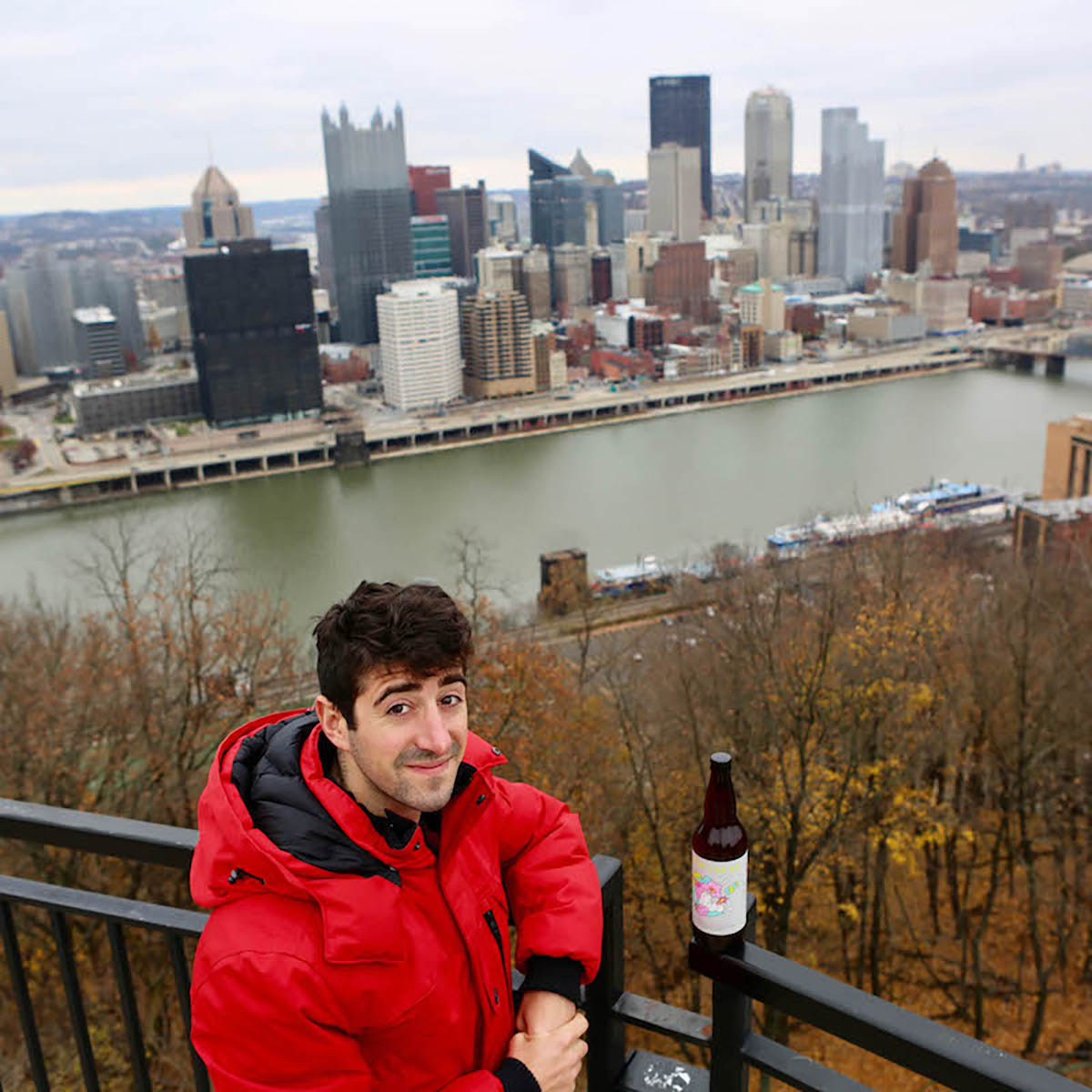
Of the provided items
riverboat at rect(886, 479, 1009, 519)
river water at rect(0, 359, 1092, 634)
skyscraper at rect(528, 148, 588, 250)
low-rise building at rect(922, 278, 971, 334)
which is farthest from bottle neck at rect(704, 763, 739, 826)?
skyscraper at rect(528, 148, 588, 250)

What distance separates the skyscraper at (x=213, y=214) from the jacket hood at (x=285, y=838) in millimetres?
46229

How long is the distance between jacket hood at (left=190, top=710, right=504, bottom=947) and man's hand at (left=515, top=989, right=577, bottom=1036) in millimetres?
104

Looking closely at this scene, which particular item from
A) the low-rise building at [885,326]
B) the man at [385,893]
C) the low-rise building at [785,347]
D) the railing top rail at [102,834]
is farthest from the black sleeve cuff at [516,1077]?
the low-rise building at [885,326]

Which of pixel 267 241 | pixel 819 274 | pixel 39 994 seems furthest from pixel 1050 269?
pixel 39 994

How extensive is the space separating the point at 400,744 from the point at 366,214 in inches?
1289

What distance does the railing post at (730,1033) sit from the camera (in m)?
0.54

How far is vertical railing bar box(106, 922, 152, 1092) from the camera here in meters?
0.62

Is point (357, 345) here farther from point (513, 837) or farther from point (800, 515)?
point (513, 837)

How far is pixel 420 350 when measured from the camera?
20391mm

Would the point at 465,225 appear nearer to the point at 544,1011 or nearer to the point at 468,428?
the point at 468,428

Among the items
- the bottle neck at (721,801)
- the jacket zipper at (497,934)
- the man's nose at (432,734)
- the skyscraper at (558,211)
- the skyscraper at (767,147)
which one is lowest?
the jacket zipper at (497,934)

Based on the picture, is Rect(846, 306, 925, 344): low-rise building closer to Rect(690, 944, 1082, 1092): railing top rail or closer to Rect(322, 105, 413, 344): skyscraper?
Rect(322, 105, 413, 344): skyscraper

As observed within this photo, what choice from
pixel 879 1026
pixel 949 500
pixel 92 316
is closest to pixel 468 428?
pixel 949 500

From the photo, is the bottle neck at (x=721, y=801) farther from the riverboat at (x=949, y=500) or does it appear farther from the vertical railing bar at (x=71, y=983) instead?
the riverboat at (x=949, y=500)
